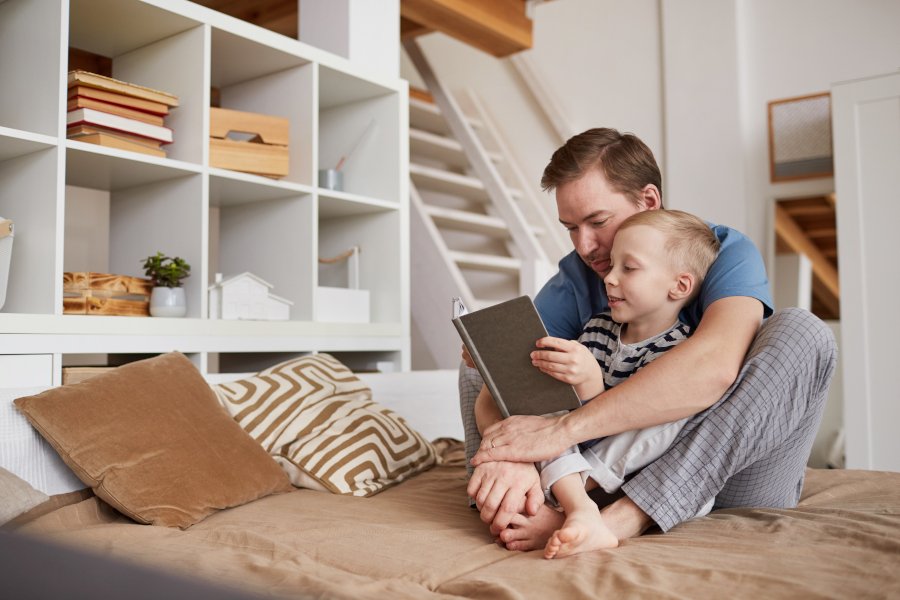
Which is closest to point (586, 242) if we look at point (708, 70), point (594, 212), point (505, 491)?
A: point (594, 212)

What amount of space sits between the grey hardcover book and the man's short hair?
0.44m

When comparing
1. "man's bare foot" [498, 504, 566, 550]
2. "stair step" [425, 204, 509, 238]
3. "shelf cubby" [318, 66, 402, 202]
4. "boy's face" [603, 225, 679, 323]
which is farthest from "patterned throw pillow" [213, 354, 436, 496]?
"stair step" [425, 204, 509, 238]

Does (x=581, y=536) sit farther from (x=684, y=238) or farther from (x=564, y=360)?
Answer: (x=684, y=238)

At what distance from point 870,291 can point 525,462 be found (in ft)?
9.22

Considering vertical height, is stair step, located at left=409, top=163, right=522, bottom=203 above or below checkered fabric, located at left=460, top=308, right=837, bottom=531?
above

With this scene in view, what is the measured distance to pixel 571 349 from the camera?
4.63 ft

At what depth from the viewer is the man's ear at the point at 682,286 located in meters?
1.56

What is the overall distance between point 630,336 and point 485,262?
2.99 metres

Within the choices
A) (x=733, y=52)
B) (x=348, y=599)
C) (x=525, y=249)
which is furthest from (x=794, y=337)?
(x=733, y=52)

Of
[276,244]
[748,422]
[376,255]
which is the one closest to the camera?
[748,422]

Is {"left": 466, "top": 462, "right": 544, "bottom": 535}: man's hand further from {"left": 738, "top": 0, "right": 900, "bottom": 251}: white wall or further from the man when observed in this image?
{"left": 738, "top": 0, "right": 900, "bottom": 251}: white wall

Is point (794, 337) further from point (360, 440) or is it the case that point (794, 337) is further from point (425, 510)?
point (360, 440)

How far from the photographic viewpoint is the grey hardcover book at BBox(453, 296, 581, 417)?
1.42 m

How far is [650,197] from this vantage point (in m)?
1.78
